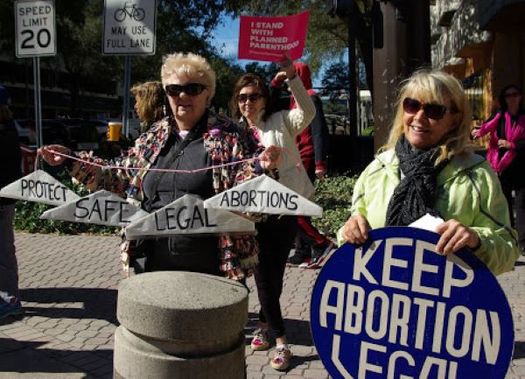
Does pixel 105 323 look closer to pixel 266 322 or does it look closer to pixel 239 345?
pixel 266 322

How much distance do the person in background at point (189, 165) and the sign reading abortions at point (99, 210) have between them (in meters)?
0.16

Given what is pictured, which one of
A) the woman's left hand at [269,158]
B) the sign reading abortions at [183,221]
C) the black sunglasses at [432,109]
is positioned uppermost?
the black sunglasses at [432,109]

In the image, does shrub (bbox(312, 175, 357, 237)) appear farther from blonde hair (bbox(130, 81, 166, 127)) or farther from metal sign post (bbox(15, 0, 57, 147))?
metal sign post (bbox(15, 0, 57, 147))

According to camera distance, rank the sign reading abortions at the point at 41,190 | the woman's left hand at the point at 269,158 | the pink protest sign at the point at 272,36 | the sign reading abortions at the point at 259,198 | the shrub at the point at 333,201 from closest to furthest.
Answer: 1. the sign reading abortions at the point at 259,198
2. the woman's left hand at the point at 269,158
3. the sign reading abortions at the point at 41,190
4. the pink protest sign at the point at 272,36
5. the shrub at the point at 333,201

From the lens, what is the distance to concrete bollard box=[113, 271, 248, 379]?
2.51 metres

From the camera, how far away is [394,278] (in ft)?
7.42

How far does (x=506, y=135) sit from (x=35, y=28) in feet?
21.4

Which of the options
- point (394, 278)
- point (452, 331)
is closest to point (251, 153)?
point (394, 278)

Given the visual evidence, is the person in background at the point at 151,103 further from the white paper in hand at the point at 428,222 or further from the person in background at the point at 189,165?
the white paper in hand at the point at 428,222

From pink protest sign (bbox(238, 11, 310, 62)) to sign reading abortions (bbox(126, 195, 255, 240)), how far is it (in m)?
2.83

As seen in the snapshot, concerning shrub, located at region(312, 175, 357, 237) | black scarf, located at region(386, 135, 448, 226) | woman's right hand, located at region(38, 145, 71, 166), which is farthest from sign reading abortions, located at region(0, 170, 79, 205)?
shrub, located at region(312, 175, 357, 237)

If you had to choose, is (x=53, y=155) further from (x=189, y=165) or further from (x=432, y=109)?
(x=432, y=109)

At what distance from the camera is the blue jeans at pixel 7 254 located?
17.4ft

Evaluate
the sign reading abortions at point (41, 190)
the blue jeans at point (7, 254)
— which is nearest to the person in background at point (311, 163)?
the sign reading abortions at point (41, 190)
